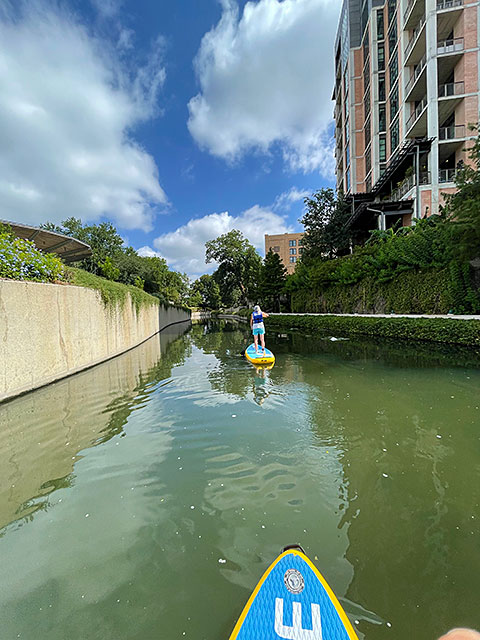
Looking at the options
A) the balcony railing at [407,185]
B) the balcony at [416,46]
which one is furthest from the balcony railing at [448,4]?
the balcony railing at [407,185]

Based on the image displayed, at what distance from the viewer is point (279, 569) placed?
1.83 metres

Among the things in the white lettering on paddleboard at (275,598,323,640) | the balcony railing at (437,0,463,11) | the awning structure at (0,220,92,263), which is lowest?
the white lettering on paddleboard at (275,598,323,640)

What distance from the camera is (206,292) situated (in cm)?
7725

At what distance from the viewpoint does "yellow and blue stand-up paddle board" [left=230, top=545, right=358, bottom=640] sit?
1.48 meters

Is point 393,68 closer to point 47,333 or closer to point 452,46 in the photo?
point 452,46

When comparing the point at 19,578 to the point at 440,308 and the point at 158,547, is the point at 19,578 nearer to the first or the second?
the point at 158,547

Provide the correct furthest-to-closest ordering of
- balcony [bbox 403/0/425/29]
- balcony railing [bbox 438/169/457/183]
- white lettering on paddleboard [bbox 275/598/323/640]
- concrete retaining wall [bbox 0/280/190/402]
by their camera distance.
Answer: balcony [bbox 403/0/425/29] → balcony railing [bbox 438/169/457/183] → concrete retaining wall [bbox 0/280/190/402] → white lettering on paddleboard [bbox 275/598/323/640]

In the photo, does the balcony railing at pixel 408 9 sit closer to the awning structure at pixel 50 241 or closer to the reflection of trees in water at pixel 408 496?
the awning structure at pixel 50 241

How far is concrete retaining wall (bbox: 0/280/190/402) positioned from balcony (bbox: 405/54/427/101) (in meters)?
27.0

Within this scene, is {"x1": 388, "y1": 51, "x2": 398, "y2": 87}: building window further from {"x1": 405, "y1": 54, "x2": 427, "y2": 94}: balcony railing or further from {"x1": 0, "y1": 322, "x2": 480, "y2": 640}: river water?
{"x1": 0, "y1": 322, "x2": 480, "y2": 640}: river water

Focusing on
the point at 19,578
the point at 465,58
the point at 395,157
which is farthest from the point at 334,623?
the point at 465,58

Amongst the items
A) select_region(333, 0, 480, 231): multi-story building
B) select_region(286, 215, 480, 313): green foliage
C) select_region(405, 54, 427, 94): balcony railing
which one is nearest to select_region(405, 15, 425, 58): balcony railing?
select_region(333, 0, 480, 231): multi-story building

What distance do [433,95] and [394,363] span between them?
21.8m

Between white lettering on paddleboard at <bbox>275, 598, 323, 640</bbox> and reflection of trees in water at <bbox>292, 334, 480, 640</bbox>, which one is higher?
white lettering on paddleboard at <bbox>275, 598, 323, 640</bbox>
